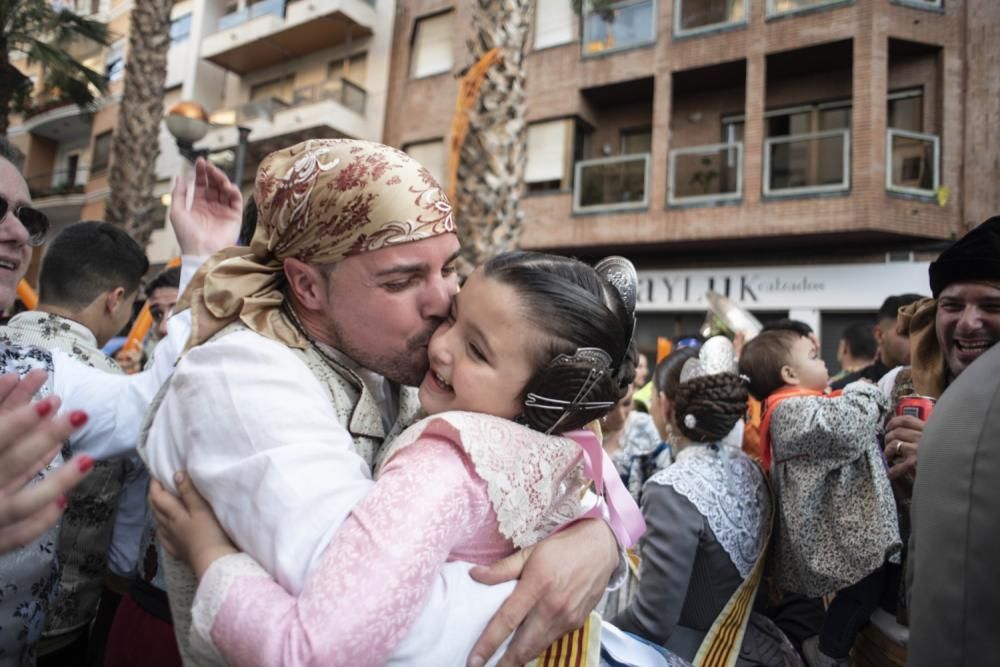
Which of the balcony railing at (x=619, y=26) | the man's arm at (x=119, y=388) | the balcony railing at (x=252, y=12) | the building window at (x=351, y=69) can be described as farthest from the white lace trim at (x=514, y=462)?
the balcony railing at (x=252, y=12)

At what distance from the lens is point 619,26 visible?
1511cm

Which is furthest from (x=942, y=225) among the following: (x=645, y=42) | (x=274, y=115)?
(x=274, y=115)

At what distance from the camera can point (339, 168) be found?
156cm

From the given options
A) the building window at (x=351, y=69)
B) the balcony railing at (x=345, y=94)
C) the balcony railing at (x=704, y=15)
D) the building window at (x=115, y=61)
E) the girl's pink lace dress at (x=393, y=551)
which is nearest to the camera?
the girl's pink lace dress at (x=393, y=551)

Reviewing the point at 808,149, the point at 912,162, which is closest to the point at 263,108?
the point at 808,149

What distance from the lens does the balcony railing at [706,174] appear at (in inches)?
525

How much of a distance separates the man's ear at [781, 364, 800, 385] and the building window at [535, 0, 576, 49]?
14166mm

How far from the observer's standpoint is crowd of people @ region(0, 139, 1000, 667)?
3.71ft

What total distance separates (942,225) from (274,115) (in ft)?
55.7

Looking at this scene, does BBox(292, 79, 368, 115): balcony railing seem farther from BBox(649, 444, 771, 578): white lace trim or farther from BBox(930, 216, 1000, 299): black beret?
BBox(930, 216, 1000, 299): black beret

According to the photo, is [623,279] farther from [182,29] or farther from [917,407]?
[182,29]

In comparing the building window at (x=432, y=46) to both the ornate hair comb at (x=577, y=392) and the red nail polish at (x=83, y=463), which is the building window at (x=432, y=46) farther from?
the red nail polish at (x=83, y=463)

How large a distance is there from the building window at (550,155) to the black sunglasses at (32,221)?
13.7m

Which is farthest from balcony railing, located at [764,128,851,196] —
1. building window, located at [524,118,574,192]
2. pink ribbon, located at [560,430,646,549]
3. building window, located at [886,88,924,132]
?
pink ribbon, located at [560,430,646,549]
